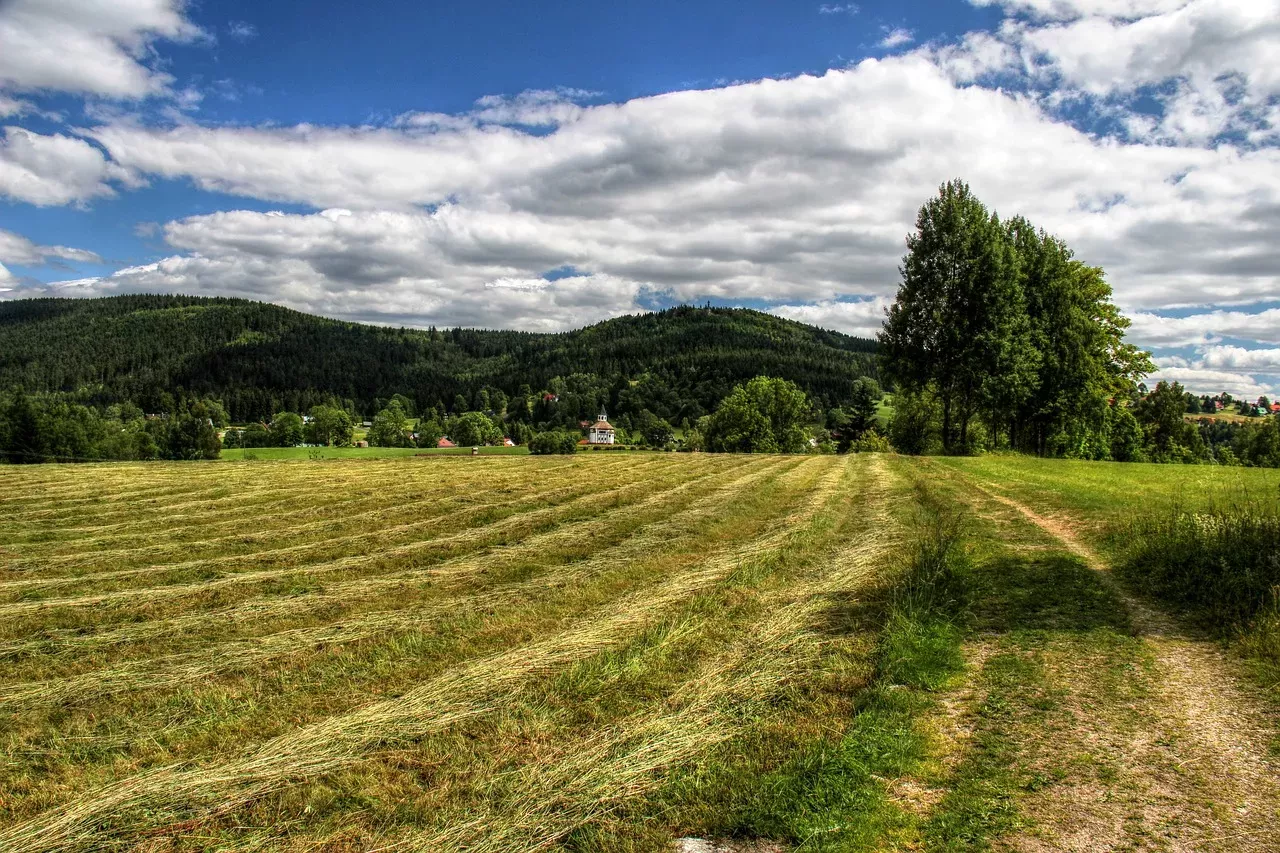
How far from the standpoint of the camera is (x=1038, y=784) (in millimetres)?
4688

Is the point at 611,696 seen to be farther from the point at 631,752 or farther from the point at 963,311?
the point at 963,311

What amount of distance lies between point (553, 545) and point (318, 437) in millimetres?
125319

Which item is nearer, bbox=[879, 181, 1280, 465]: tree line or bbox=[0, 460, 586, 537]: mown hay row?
bbox=[0, 460, 586, 537]: mown hay row

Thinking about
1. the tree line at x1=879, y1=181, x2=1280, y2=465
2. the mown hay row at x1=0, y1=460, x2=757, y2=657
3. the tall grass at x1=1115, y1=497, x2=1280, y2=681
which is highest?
the tree line at x1=879, y1=181, x2=1280, y2=465

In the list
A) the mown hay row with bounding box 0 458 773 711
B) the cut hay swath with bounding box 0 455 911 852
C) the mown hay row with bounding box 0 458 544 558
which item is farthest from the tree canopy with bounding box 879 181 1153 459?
the mown hay row with bounding box 0 458 773 711

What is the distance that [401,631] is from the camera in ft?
27.2

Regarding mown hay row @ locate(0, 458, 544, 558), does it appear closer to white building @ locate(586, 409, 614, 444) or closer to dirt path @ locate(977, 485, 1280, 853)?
dirt path @ locate(977, 485, 1280, 853)

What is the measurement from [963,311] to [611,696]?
33541 mm

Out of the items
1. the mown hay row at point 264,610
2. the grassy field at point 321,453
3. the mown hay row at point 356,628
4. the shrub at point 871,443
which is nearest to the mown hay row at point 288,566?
the mown hay row at point 264,610

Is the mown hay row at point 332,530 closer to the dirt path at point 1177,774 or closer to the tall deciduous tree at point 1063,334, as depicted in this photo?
the dirt path at point 1177,774

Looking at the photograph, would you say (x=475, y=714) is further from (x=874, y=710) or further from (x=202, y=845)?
(x=874, y=710)

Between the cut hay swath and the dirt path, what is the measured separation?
2.53 metres

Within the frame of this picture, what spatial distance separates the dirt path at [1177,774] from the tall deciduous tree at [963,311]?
29576mm

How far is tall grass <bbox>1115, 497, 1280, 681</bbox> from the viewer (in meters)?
7.32
